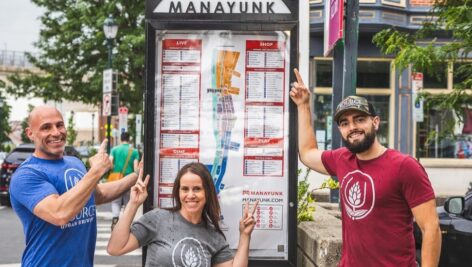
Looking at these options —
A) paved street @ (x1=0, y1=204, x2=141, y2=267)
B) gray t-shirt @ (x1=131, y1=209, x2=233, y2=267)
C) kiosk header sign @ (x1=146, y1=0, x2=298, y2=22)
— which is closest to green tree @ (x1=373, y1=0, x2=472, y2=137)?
kiosk header sign @ (x1=146, y1=0, x2=298, y2=22)

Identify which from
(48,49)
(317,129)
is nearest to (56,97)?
(48,49)

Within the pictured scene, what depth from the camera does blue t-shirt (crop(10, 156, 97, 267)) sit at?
127 inches

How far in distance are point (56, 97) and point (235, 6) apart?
2774cm

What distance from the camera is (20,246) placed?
1079cm

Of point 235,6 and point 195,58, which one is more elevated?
point 235,6

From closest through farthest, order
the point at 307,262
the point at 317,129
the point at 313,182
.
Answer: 1. the point at 307,262
2. the point at 313,182
3. the point at 317,129

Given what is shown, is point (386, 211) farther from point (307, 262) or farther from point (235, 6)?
point (235, 6)

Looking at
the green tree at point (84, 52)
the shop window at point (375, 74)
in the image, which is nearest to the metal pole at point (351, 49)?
the shop window at point (375, 74)

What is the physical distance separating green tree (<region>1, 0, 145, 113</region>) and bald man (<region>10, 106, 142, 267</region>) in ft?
79.9

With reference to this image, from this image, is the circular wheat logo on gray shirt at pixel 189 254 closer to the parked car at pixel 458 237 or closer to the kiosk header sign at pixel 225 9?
the kiosk header sign at pixel 225 9

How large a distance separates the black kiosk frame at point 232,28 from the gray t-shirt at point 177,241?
0.82 m

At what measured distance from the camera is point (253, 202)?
14.3ft

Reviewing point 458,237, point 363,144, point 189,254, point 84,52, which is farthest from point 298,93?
point 84,52

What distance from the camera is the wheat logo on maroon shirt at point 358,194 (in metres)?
3.28
